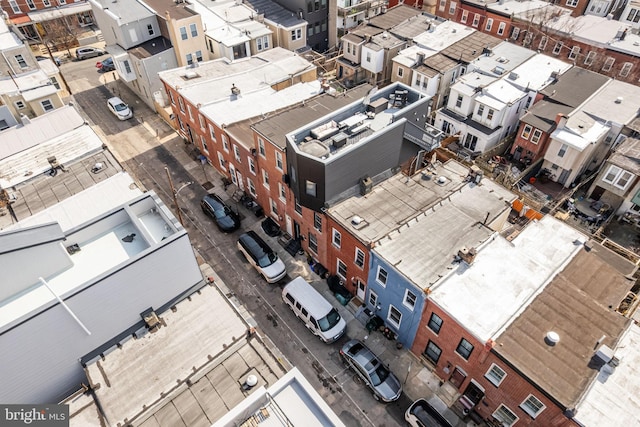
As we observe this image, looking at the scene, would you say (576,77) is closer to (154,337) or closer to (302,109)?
(302,109)

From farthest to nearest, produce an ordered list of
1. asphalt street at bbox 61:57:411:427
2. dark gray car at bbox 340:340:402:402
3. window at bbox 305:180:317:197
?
window at bbox 305:180:317:197 < asphalt street at bbox 61:57:411:427 < dark gray car at bbox 340:340:402:402

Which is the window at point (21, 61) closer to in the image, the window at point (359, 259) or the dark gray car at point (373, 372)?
the window at point (359, 259)

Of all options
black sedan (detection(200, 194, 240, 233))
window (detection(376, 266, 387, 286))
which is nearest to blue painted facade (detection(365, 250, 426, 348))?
window (detection(376, 266, 387, 286))

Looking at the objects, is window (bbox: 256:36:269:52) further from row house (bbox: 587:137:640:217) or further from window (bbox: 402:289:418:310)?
row house (bbox: 587:137:640:217)

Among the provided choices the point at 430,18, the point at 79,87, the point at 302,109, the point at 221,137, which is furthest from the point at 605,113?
the point at 79,87

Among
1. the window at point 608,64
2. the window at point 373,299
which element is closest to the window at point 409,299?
the window at point 373,299
